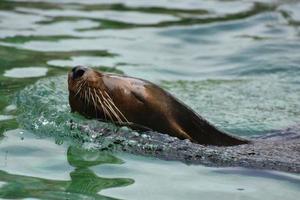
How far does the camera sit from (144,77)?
8469mm

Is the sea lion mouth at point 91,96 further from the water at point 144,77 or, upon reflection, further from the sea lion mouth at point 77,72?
the water at point 144,77

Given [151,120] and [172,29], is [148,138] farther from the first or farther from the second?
[172,29]

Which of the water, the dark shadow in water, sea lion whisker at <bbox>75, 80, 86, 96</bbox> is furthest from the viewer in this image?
sea lion whisker at <bbox>75, 80, 86, 96</bbox>

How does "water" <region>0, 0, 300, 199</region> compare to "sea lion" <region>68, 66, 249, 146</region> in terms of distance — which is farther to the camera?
"sea lion" <region>68, 66, 249, 146</region>

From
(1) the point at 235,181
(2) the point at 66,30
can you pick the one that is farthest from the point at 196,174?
(2) the point at 66,30

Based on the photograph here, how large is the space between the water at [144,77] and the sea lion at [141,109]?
0.82 feet

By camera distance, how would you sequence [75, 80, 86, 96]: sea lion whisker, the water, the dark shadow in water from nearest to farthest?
the dark shadow in water → the water → [75, 80, 86, 96]: sea lion whisker

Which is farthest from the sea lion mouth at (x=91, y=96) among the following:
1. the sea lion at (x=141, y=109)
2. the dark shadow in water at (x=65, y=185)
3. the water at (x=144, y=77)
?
the dark shadow in water at (x=65, y=185)

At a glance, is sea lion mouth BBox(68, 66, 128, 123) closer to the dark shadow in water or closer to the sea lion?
the sea lion

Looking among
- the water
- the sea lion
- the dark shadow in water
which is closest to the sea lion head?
the sea lion

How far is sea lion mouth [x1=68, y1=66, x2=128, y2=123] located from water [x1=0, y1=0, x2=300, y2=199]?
0.66ft

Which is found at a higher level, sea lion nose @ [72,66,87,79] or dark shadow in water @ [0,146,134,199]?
sea lion nose @ [72,66,87,79]

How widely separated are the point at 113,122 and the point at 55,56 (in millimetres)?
3329

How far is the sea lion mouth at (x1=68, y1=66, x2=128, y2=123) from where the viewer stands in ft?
19.1
